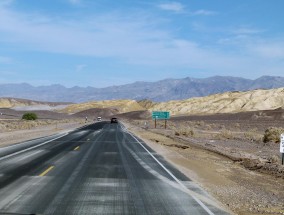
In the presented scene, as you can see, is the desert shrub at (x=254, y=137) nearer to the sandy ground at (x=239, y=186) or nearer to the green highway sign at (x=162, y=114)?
the sandy ground at (x=239, y=186)

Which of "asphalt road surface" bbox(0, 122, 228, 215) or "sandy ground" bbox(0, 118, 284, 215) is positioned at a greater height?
"asphalt road surface" bbox(0, 122, 228, 215)

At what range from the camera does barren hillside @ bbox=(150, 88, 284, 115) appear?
14450 centimetres

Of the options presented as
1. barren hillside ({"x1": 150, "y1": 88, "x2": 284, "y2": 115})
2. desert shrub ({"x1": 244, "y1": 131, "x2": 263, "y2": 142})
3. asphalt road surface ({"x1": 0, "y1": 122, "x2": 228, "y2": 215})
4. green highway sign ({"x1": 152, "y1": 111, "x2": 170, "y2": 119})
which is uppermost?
barren hillside ({"x1": 150, "y1": 88, "x2": 284, "y2": 115})

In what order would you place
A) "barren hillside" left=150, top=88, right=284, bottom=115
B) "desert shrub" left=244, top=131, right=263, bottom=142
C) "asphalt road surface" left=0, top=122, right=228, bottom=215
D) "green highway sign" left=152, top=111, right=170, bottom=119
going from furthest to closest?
"barren hillside" left=150, top=88, right=284, bottom=115 < "green highway sign" left=152, top=111, right=170, bottom=119 < "desert shrub" left=244, top=131, right=263, bottom=142 < "asphalt road surface" left=0, top=122, right=228, bottom=215

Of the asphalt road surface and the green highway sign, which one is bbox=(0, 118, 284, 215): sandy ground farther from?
the green highway sign

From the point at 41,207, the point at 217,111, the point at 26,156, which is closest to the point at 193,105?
the point at 217,111

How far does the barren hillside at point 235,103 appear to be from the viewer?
14450 centimetres

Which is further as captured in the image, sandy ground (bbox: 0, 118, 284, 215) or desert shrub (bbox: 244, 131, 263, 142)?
desert shrub (bbox: 244, 131, 263, 142)

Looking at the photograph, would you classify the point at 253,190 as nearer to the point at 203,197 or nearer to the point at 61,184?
the point at 203,197

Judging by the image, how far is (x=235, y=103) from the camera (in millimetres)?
153000

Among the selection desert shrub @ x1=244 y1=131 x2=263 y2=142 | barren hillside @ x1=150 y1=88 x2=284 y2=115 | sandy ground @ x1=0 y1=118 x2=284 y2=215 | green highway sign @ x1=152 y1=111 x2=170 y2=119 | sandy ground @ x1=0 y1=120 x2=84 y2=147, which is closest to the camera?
sandy ground @ x1=0 y1=118 x2=284 y2=215

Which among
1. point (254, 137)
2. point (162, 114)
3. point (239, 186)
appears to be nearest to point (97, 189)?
point (239, 186)

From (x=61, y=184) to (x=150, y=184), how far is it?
2.57m

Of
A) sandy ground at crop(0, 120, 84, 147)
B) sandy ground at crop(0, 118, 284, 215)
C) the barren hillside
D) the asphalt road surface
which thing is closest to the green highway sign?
sandy ground at crop(0, 120, 84, 147)
